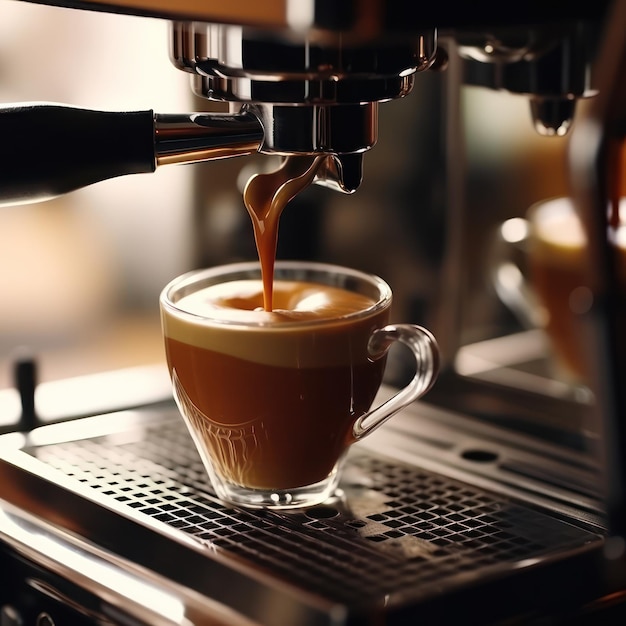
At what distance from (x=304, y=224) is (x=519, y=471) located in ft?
0.92

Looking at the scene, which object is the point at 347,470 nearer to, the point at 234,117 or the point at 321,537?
the point at 321,537

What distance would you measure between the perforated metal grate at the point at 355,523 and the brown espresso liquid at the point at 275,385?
0.02 m

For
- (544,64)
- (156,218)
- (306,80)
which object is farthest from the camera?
(156,218)

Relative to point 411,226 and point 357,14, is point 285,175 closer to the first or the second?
point 357,14

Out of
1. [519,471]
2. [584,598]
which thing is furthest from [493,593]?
[519,471]

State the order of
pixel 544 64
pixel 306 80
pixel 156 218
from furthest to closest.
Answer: pixel 156 218 → pixel 544 64 → pixel 306 80

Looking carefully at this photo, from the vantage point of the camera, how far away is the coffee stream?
58 centimetres

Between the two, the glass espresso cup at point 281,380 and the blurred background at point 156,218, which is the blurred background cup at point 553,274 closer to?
the blurred background at point 156,218

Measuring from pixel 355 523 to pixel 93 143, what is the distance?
214 mm

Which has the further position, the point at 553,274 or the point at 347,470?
the point at 553,274

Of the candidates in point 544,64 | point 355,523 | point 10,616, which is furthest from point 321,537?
point 544,64

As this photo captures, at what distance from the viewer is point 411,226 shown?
0.87 m

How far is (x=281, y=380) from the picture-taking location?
558mm

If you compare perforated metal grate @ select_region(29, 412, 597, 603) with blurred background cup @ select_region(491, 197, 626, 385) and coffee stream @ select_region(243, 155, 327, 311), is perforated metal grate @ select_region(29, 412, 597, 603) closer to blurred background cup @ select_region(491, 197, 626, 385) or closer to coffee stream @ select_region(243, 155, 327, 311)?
coffee stream @ select_region(243, 155, 327, 311)
